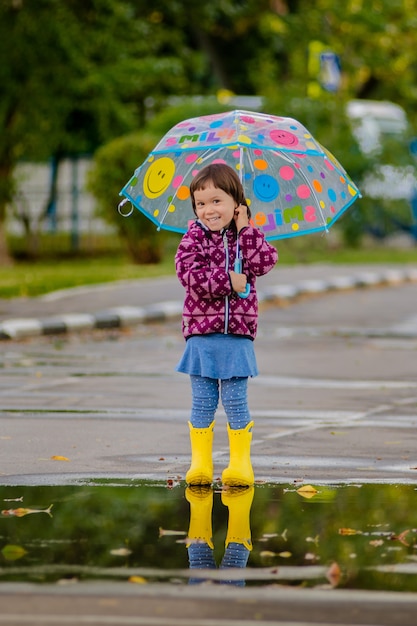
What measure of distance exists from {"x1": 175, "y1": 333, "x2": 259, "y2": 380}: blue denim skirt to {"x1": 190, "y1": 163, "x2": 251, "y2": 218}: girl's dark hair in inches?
25.5

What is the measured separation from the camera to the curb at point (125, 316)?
688 inches

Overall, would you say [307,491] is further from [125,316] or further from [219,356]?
[125,316]

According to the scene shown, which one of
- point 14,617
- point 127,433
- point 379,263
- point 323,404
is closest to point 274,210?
point 127,433

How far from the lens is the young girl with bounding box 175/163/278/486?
25.3 ft

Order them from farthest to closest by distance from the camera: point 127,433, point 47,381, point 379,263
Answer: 1. point 379,263
2. point 47,381
3. point 127,433

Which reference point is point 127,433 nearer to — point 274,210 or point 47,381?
point 274,210

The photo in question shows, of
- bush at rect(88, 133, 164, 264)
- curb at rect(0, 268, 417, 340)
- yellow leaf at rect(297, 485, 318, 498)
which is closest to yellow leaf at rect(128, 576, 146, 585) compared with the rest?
yellow leaf at rect(297, 485, 318, 498)

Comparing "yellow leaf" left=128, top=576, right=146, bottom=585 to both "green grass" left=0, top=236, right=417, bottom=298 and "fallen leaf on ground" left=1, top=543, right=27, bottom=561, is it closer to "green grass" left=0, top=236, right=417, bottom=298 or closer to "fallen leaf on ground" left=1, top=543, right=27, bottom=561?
"fallen leaf on ground" left=1, top=543, right=27, bottom=561

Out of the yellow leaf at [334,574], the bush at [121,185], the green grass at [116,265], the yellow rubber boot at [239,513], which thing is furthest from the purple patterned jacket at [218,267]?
the bush at [121,185]

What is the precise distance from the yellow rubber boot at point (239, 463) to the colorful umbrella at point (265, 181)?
4.29ft

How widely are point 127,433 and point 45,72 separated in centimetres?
2219

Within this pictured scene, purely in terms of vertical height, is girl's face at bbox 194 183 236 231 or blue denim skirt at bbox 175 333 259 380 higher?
girl's face at bbox 194 183 236 231

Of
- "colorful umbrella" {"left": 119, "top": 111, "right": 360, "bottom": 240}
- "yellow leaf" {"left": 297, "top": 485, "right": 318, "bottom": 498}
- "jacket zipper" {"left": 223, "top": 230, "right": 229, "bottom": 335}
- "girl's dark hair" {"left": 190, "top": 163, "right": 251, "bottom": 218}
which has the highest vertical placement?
"colorful umbrella" {"left": 119, "top": 111, "right": 360, "bottom": 240}

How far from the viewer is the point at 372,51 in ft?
127
